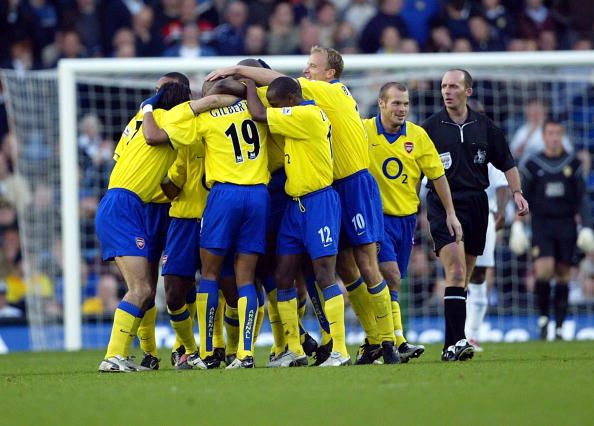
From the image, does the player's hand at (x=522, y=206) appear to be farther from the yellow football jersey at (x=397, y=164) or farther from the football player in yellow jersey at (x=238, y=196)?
the football player in yellow jersey at (x=238, y=196)

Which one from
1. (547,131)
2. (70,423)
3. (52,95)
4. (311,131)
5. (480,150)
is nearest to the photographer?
(70,423)

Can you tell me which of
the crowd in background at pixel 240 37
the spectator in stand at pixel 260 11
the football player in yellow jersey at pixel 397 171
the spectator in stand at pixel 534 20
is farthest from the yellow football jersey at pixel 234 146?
the spectator in stand at pixel 534 20

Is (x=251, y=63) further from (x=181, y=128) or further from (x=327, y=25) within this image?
(x=327, y=25)

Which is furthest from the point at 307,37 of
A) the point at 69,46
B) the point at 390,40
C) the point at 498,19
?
the point at 69,46

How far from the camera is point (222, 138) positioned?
9.67 meters

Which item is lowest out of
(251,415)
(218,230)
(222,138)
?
(251,415)

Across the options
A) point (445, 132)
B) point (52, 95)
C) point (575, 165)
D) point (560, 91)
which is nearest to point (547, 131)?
point (575, 165)

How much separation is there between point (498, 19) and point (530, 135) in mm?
3656

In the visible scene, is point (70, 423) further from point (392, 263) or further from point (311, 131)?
point (392, 263)

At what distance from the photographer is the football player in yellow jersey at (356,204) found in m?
9.94

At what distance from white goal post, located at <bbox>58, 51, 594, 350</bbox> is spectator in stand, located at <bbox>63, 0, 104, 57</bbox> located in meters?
3.73

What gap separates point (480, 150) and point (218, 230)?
246cm

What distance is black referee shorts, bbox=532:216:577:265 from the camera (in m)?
16.0

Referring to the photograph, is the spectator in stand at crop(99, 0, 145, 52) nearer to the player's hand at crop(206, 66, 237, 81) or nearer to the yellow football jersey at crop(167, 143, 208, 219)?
the yellow football jersey at crop(167, 143, 208, 219)
